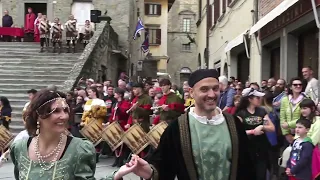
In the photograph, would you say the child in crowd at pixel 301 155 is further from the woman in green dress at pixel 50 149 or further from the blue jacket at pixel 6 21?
the blue jacket at pixel 6 21

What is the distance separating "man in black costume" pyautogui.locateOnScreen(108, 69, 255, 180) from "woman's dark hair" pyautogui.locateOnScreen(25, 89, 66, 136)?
816 millimetres

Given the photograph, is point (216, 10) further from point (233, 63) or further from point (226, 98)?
point (226, 98)

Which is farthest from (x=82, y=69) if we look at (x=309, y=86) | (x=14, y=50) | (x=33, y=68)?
(x=309, y=86)

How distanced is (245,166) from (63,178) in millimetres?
1279

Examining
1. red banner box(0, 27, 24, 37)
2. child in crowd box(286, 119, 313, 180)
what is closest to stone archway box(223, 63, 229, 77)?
red banner box(0, 27, 24, 37)

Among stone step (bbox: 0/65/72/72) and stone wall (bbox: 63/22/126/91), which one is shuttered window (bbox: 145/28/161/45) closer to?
stone wall (bbox: 63/22/126/91)

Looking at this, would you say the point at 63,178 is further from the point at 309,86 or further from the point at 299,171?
the point at 309,86

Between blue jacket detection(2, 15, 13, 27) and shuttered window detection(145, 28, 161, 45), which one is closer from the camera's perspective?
blue jacket detection(2, 15, 13, 27)

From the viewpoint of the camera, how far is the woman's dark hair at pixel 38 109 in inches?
158

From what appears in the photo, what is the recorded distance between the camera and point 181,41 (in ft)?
205

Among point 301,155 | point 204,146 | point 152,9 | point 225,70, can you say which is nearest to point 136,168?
point 204,146

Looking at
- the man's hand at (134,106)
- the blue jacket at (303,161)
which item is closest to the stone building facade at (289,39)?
the man's hand at (134,106)

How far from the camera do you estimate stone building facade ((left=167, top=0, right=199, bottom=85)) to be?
61531 mm

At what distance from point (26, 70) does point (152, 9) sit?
33.1 m
